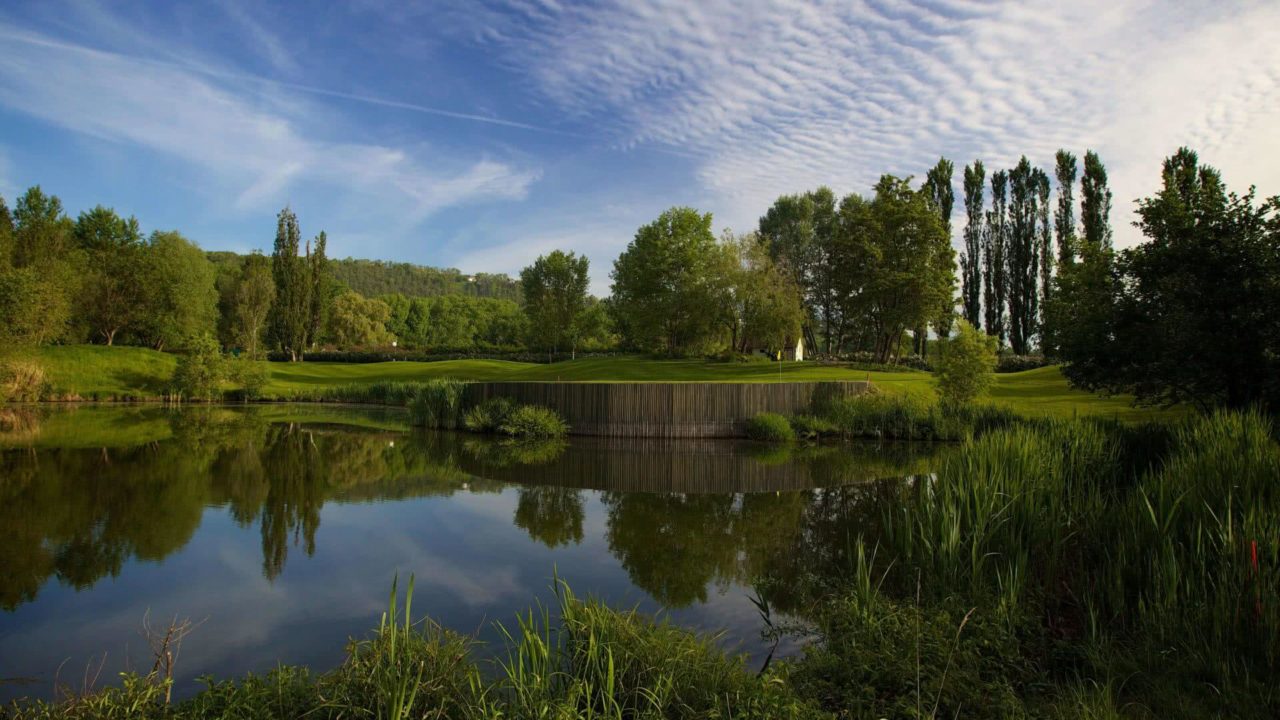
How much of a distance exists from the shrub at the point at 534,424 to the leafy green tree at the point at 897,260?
21905 millimetres

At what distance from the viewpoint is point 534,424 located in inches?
725

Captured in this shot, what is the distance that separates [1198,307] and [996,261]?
1463 inches

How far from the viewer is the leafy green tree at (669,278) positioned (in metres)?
37.3

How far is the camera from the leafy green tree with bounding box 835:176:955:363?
34844mm

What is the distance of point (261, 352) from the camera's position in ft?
136

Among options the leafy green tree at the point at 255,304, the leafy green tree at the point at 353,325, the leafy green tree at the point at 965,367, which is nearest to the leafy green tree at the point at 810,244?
the leafy green tree at the point at 965,367

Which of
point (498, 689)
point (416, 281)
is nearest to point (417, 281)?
point (416, 281)

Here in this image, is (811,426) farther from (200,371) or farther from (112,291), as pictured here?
(112,291)

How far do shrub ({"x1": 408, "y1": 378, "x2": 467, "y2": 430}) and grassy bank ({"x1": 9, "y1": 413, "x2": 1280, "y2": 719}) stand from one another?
52.3 ft

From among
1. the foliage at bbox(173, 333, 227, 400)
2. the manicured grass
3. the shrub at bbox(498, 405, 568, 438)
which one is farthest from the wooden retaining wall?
the manicured grass

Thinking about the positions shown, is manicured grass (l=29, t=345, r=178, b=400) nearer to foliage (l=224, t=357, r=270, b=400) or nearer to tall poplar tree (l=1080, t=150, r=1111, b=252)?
foliage (l=224, t=357, r=270, b=400)

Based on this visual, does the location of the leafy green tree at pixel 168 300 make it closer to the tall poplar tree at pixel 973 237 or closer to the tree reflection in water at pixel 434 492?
the tree reflection in water at pixel 434 492

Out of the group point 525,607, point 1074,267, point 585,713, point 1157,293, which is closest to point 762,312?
point 1074,267

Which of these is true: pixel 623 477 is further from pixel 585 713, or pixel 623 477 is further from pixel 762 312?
pixel 762 312
